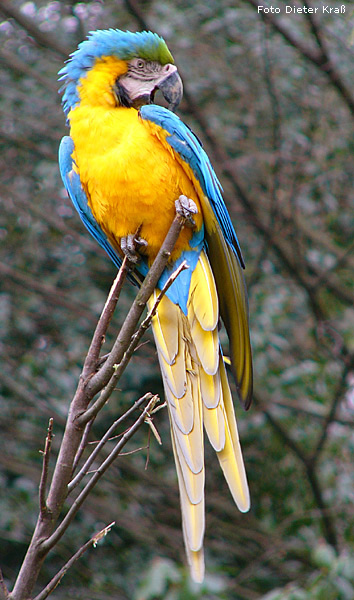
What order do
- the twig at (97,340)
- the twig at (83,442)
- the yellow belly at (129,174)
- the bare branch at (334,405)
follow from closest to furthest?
the twig at (83,442), the twig at (97,340), the yellow belly at (129,174), the bare branch at (334,405)

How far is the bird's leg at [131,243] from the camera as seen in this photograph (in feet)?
5.67

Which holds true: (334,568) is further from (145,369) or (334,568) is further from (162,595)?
(145,369)

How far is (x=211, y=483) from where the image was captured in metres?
3.39

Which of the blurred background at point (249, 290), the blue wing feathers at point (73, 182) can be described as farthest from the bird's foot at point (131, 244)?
the blurred background at point (249, 290)

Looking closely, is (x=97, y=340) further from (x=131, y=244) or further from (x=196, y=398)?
(x=131, y=244)

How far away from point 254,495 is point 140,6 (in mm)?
2620

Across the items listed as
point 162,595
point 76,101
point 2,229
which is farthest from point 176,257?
point 2,229

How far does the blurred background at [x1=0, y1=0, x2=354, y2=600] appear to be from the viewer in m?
3.05

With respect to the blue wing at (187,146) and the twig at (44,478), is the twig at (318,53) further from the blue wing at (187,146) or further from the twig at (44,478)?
the twig at (44,478)

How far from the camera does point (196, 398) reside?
154cm

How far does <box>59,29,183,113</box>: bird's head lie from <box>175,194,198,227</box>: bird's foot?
415 millimetres

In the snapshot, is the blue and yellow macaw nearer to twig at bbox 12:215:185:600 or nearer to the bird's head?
the bird's head

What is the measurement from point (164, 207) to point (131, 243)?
14 cm

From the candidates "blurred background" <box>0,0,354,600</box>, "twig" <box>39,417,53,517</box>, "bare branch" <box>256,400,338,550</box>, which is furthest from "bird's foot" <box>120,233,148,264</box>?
"bare branch" <box>256,400,338,550</box>
